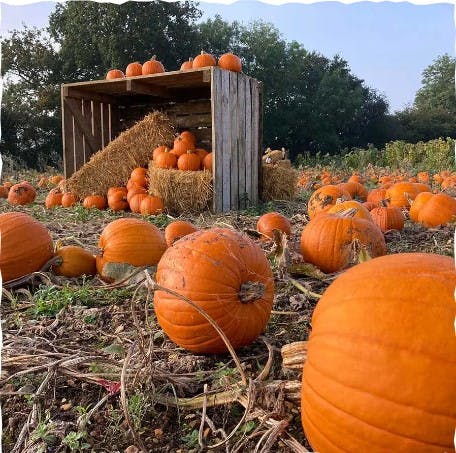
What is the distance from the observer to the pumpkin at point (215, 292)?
1.85 metres

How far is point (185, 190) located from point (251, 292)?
508 cm

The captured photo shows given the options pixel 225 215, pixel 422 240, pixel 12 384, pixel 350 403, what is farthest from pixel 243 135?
pixel 350 403

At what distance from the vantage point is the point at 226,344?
136 cm

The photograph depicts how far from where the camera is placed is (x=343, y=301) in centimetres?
122

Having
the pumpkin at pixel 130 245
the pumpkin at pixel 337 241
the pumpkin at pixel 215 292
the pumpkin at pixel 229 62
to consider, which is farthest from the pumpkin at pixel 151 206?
the pumpkin at pixel 215 292

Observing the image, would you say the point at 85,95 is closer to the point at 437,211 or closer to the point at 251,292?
the point at 437,211

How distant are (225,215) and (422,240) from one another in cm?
293

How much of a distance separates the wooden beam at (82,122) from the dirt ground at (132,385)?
6797 millimetres

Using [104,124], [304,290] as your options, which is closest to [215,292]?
[304,290]

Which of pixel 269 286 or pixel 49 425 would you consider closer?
pixel 49 425

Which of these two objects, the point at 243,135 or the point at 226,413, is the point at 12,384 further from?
the point at 243,135

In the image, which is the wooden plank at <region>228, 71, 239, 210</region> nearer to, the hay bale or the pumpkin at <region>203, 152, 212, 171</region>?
the pumpkin at <region>203, 152, 212, 171</region>

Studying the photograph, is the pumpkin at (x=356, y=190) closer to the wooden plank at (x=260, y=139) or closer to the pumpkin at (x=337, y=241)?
the wooden plank at (x=260, y=139)

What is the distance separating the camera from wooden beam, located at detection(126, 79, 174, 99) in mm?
7480
